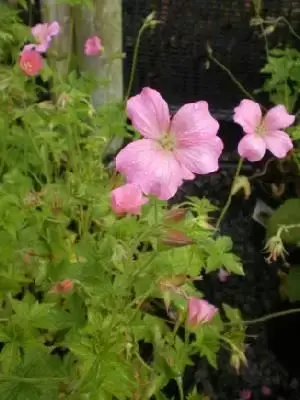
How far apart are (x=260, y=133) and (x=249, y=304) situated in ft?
2.89

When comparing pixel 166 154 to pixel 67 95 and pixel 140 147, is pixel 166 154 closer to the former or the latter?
pixel 140 147

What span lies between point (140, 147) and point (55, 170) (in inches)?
30.5

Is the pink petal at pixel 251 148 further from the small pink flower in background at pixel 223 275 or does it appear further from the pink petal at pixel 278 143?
the small pink flower in background at pixel 223 275

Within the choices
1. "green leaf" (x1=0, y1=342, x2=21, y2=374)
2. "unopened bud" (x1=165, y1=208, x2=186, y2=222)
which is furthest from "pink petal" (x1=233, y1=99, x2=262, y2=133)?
"green leaf" (x1=0, y1=342, x2=21, y2=374)

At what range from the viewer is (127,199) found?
3.03 feet

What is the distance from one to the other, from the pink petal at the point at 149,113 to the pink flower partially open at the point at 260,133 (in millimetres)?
251

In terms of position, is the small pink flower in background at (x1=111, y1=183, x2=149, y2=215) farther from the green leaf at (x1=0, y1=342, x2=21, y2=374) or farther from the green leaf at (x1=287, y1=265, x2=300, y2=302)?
the green leaf at (x1=287, y1=265, x2=300, y2=302)

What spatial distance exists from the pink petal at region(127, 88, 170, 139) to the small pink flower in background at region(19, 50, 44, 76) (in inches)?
27.3

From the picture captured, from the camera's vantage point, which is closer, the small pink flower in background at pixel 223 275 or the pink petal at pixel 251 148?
the pink petal at pixel 251 148

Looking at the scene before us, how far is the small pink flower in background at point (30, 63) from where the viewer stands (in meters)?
1.39

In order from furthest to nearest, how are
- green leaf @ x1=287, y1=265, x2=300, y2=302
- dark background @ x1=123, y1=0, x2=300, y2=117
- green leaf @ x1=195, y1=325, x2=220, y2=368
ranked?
dark background @ x1=123, y1=0, x2=300, y2=117 < green leaf @ x1=287, y1=265, x2=300, y2=302 < green leaf @ x1=195, y1=325, x2=220, y2=368

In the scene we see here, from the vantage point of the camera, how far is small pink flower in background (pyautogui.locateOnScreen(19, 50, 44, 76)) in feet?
4.55

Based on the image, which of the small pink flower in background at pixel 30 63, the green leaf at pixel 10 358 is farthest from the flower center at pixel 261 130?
the small pink flower in background at pixel 30 63

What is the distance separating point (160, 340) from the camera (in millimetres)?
1035
